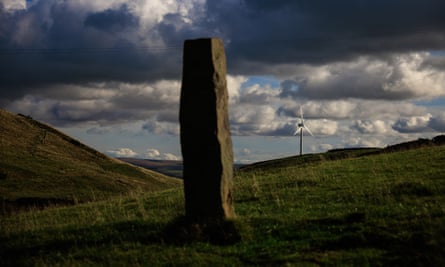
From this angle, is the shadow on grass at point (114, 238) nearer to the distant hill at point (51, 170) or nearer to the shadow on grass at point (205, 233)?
the shadow on grass at point (205, 233)

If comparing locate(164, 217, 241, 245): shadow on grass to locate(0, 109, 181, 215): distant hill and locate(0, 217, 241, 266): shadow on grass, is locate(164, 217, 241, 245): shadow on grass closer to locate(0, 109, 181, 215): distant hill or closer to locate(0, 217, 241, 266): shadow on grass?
locate(0, 217, 241, 266): shadow on grass

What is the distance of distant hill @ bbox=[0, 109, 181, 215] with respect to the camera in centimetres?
5076

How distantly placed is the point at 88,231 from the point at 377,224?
384 inches

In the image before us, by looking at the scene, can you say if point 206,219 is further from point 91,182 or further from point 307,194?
point 91,182

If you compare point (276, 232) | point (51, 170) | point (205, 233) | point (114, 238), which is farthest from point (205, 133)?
point (51, 170)

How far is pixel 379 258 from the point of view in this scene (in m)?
13.6

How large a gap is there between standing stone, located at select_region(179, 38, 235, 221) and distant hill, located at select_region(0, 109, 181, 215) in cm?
2136

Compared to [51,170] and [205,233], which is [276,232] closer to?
[205,233]

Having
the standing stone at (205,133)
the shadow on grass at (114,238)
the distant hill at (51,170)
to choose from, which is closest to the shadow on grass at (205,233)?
the shadow on grass at (114,238)

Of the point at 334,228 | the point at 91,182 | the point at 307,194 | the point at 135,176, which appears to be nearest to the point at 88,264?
the point at 334,228

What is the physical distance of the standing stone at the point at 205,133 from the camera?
16594mm

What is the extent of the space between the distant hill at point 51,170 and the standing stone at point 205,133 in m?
21.4

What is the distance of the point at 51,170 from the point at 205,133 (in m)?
52.5

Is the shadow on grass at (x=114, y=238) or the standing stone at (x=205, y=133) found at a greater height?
the standing stone at (x=205, y=133)
